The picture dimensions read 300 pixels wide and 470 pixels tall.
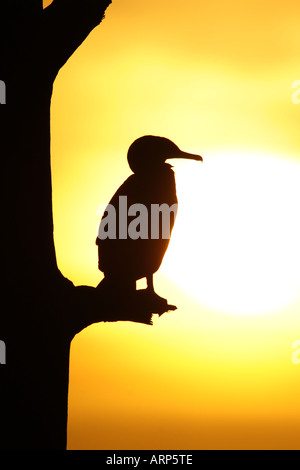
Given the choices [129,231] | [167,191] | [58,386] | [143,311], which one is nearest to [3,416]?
[58,386]

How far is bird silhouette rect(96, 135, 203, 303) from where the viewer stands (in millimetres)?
5988

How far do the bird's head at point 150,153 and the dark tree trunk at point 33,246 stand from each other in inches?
46.6

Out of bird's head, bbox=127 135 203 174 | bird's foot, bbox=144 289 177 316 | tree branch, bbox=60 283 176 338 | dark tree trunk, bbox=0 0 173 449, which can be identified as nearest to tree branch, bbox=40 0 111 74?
dark tree trunk, bbox=0 0 173 449

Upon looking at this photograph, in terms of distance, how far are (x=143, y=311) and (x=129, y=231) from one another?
754mm

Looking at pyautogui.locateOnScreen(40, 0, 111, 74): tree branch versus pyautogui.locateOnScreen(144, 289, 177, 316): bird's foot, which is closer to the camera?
pyautogui.locateOnScreen(40, 0, 111, 74): tree branch

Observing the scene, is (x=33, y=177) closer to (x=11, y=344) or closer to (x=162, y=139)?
(x=11, y=344)

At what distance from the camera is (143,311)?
214 inches

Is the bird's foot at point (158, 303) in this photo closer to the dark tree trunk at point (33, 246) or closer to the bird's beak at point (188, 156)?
the dark tree trunk at point (33, 246)

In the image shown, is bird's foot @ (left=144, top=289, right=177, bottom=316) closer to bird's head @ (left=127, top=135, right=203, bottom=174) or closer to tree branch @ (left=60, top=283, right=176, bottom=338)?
tree branch @ (left=60, top=283, right=176, bottom=338)

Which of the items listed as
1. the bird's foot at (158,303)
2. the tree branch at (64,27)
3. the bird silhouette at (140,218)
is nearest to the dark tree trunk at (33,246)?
the tree branch at (64,27)

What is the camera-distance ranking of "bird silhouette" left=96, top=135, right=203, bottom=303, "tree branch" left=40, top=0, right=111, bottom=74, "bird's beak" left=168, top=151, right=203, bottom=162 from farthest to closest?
1. "bird's beak" left=168, top=151, right=203, bottom=162
2. "bird silhouette" left=96, top=135, right=203, bottom=303
3. "tree branch" left=40, top=0, right=111, bottom=74

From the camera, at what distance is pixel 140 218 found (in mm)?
5906

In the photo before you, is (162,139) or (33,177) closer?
(33,177)
